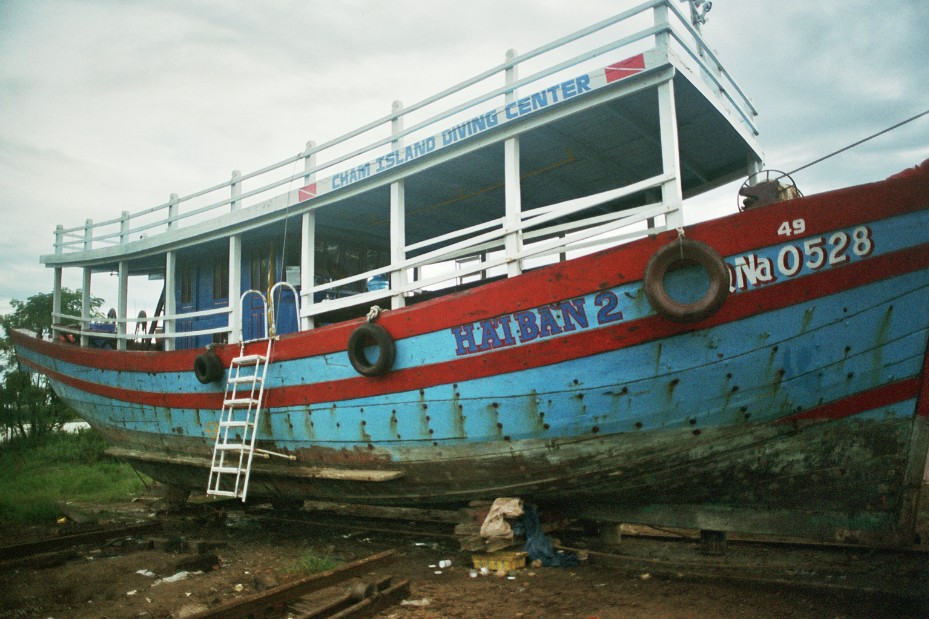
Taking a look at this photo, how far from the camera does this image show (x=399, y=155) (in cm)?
571

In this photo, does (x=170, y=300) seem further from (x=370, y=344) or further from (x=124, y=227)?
(x=370, y=344)

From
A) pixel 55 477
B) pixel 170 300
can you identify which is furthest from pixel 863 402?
pixel 55 477

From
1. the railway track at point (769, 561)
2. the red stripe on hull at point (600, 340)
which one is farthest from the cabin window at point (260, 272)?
the railway track at point (769, 561)

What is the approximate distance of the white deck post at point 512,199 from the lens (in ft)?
15.7

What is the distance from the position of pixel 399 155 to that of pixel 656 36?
8.44 feet

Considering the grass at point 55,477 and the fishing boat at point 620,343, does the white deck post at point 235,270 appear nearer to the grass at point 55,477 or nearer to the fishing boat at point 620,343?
the fishing boat at point 620,343

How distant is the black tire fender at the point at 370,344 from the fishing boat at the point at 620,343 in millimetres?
29

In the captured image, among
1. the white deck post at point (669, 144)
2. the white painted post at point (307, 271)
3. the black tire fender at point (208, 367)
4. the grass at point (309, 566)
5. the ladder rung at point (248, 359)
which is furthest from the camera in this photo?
the black tire fender at point (208, 367)

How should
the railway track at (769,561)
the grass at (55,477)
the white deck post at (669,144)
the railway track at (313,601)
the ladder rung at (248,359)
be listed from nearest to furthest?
the railway track at (313,601) < the railway track at (769,561) < the white deck post at (669,144) < the ladder rung at (248,359) < the grass at (55,477)

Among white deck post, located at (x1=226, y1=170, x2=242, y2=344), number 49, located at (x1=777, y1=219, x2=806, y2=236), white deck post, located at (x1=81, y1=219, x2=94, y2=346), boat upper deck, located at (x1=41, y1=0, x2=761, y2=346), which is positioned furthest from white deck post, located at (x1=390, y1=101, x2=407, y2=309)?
white deck post, located at (x1=81, y1=219, x2=94, y2=346)

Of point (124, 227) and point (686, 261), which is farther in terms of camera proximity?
point (124, 227)

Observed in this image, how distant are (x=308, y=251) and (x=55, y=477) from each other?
421 inches

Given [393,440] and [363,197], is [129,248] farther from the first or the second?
[393,440]

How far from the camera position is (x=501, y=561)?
472cm
